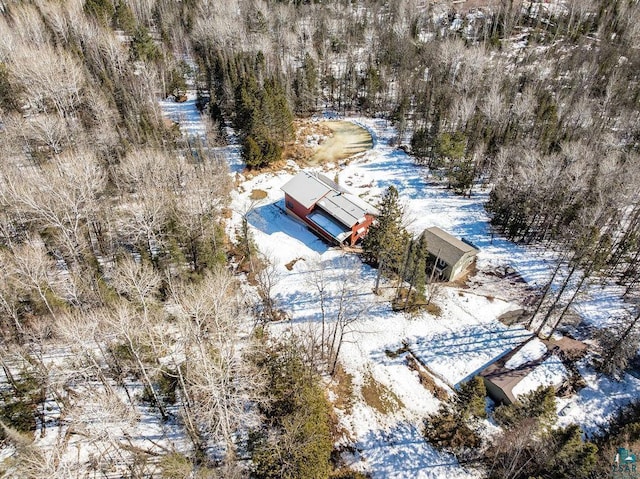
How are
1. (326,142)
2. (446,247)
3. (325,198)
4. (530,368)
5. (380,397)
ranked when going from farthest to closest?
(326,142)
(325,198)
(446,247)
(530,368)
(380,397)

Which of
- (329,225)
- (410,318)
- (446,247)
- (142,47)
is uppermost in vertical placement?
(142,47)

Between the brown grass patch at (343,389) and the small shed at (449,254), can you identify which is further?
the small shed at (449,254)

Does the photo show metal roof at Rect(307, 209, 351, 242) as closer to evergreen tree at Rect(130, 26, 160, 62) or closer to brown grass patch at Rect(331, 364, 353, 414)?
brown grass patch at Rect(331, 364, 353, 414)

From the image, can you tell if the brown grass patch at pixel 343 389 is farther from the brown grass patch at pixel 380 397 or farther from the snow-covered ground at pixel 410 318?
the brown grass patch at pixel 380 397

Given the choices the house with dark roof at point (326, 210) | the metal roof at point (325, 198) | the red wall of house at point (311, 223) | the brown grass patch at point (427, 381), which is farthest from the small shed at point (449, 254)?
the brown grass patch at point (427, 381)

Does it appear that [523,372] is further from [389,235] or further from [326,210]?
[326,210]

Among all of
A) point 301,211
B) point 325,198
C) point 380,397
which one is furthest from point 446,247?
point 380,397

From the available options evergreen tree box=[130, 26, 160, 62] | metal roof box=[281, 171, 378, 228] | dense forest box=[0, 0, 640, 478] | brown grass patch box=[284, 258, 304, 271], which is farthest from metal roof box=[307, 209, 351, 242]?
evergreen tree box=[130, 26, 160, 62]
